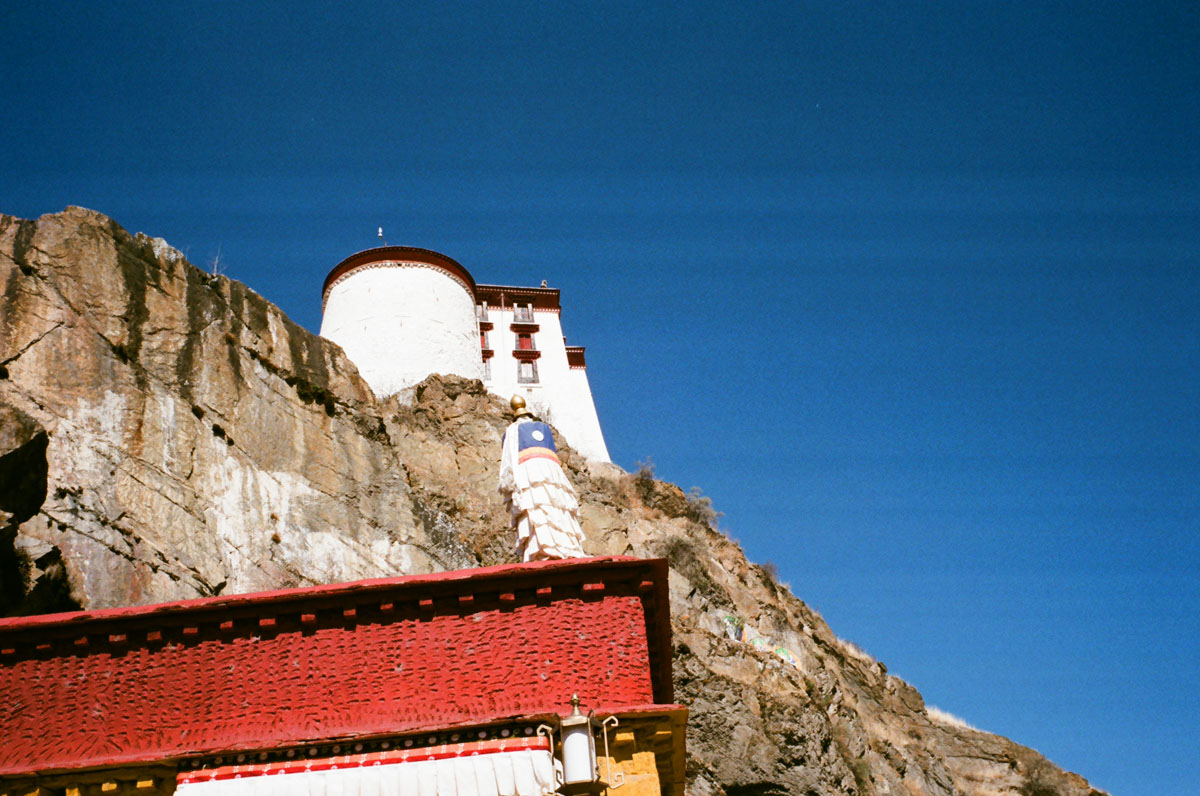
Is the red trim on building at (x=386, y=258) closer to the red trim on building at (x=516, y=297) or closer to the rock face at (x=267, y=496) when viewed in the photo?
the red trim on building at (x=516, y=297)

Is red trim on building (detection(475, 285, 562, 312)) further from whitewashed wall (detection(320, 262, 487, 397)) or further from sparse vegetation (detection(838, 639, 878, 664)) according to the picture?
sparse vegetation (detection(838, 639, 878, 664))

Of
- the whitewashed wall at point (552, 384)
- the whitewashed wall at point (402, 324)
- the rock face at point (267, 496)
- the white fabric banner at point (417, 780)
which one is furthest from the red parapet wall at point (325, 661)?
the whitewashed wall at point (552, 384)

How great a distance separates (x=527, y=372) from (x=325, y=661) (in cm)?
3038

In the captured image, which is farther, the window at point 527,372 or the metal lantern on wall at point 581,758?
the window at point 527,372

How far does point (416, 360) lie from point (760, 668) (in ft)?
58.0

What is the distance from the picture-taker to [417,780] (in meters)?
9.05

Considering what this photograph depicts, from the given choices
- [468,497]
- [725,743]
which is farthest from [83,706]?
[468,497]

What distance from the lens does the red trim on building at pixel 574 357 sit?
41403 millimetres

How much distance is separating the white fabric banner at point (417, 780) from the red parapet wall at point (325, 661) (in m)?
0.44

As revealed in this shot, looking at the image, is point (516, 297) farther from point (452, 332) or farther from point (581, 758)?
point (581, 758)

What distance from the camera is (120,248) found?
21844mm

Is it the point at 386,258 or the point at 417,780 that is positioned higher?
the point at 386,258

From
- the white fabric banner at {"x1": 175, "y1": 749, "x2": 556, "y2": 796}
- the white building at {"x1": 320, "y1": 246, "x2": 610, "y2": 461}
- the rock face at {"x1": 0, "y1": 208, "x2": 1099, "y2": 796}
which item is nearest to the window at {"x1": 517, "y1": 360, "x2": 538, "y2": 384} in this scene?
the white building at {"x1": 320, "y1": 246, "x2": 610, "y2": 461}

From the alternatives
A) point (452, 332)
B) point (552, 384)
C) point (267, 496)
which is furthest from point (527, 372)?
point (267, 496)
